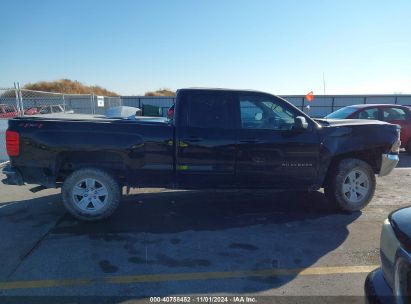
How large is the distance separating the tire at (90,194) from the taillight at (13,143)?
805 millimetres

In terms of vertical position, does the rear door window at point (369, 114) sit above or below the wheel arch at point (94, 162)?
above

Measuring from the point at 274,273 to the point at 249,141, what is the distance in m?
2.10

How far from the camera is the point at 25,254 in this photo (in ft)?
13.5

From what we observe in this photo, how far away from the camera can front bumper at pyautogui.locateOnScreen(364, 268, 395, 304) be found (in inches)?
86.9

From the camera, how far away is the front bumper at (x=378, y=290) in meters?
2.21

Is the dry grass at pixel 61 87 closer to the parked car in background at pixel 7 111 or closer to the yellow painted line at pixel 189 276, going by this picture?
the parked car in background at pixel 7 111

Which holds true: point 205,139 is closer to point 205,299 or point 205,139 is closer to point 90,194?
point 90,194

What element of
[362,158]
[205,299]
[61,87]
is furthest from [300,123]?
[61,87]

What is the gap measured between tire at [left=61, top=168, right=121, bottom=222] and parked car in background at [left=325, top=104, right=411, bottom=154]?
7.71 meters

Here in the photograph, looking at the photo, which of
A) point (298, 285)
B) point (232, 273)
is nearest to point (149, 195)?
point (232, 273)

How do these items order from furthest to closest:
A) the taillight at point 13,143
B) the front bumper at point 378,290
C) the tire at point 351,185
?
the tire at point 351,185, the taillight at point 13,143, the front bumper at point 378,290

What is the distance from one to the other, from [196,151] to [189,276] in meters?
2.02

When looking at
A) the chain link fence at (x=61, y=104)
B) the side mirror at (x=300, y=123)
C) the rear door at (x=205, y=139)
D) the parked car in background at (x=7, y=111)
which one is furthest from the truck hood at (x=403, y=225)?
the parked car in background at (x=7, y=111)

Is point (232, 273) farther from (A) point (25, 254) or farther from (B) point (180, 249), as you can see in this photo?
(A) point (25, 254)
